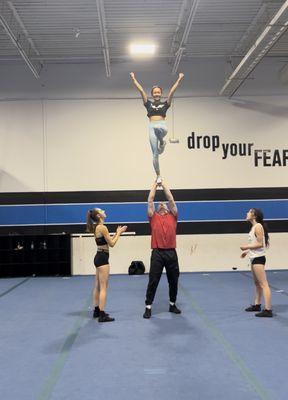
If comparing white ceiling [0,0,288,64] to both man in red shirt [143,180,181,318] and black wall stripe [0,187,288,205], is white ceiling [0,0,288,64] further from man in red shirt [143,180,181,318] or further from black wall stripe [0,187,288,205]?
man in red shirt [143,180,181,318]

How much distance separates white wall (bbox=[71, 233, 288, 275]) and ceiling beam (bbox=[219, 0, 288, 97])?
380 cm

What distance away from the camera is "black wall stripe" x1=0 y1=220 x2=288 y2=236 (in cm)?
1159

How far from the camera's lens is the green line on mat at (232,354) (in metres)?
3.46

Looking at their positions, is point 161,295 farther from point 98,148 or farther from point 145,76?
point 145,76

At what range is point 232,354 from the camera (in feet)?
14.4

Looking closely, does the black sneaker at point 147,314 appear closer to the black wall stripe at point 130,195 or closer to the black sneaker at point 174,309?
the black sneaker at point 174,309

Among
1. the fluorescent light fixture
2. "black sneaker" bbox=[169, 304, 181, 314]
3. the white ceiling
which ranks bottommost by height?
"black sneaker" bbox=[169, 304, 181, 314]

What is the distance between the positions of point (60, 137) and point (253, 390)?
365 inches

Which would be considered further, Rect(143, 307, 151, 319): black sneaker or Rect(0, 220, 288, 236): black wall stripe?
Rect(0, 220, 288, 236): black wall stripe

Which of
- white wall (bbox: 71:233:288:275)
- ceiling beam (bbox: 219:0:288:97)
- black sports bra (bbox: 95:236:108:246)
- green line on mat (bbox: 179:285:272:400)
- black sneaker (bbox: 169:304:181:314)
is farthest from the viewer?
white wall (bbox: 71:233:288:275)

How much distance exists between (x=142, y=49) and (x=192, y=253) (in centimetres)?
518

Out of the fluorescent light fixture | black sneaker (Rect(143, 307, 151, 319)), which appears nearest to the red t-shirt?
black sneaker (Rect(143, 307, 151, 319))

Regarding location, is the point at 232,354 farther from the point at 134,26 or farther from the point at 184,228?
the point at 134,26

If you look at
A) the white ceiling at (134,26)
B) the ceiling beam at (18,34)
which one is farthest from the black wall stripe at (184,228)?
the white ceiling at (134,26)
